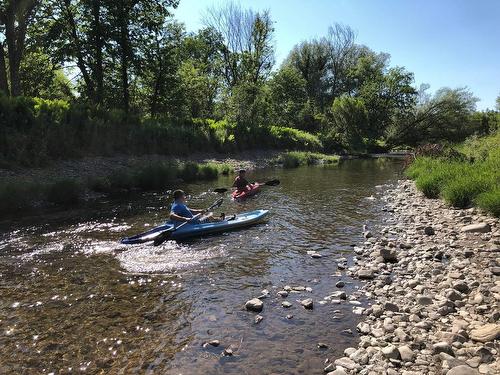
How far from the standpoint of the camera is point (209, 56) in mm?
59281

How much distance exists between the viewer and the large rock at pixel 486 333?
16.4ft

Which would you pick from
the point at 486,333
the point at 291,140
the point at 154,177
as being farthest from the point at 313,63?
the point at 486,333

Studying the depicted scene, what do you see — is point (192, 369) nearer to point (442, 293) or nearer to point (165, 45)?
point (442, 293)

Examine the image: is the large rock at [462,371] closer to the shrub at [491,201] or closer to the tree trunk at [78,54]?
the shrub at [491,201]

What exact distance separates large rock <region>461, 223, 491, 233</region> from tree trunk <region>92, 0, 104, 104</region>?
2729cm

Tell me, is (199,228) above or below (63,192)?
below

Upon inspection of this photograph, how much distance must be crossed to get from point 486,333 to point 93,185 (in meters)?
15.4

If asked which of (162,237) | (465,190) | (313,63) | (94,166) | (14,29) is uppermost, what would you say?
(313,63)

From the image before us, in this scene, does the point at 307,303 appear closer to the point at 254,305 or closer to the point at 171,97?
the point at 254,305

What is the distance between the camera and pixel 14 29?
83.2ft

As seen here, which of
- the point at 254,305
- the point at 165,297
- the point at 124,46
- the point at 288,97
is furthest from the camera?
the point at 288,97

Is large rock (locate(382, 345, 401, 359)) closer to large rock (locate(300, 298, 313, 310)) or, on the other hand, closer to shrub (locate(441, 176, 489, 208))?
large rock (locate(300, 298, 313, 310))

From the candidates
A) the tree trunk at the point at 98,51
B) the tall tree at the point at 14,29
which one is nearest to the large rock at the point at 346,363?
the tall tree at the point at 14,29

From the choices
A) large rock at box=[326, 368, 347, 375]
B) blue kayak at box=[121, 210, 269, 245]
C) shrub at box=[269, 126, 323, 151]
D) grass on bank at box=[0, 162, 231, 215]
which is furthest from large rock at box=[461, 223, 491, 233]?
shrub at box=[269, 126, 323, 151]
